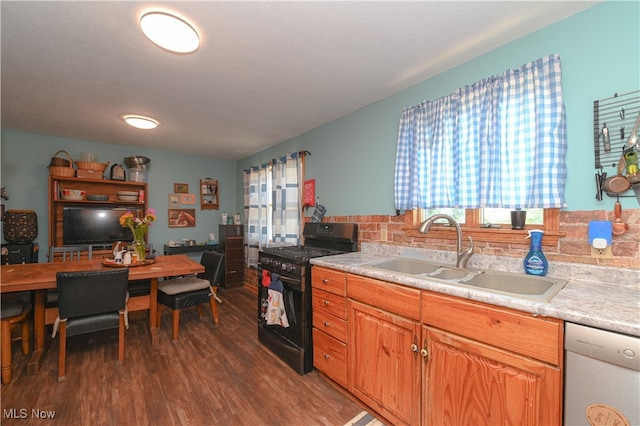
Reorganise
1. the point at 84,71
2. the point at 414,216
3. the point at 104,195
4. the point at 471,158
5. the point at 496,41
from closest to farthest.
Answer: the point at 496,41, the point at 471,158, the point at 84,71, the point at 414,216, the point at 104,195

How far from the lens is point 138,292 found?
112 inches

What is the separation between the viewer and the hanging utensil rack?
128cm

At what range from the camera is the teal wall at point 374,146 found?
1348 millimetres

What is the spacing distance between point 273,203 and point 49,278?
2.46 meters

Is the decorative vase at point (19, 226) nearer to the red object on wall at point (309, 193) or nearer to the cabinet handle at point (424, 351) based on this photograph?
the red object on wall at point (309, 193)

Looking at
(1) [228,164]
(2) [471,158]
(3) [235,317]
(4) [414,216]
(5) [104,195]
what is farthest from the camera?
(1) [228,164]

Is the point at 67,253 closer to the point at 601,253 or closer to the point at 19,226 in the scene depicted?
the point at 19,226

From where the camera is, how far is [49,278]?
84.4 inches

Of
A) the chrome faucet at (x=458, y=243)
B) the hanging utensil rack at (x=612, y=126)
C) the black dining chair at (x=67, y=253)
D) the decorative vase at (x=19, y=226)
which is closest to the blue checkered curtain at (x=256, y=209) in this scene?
the black dining chair at (x=67, y=253)

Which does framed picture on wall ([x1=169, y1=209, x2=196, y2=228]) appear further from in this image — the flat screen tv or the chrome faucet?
the chrome faucet

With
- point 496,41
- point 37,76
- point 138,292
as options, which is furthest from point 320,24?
point 138,292

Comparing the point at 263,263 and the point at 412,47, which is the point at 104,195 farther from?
the point at 412,47

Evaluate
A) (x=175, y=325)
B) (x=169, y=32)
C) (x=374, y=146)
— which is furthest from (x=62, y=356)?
(x=374, y=146)

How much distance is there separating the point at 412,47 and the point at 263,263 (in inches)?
84.9
